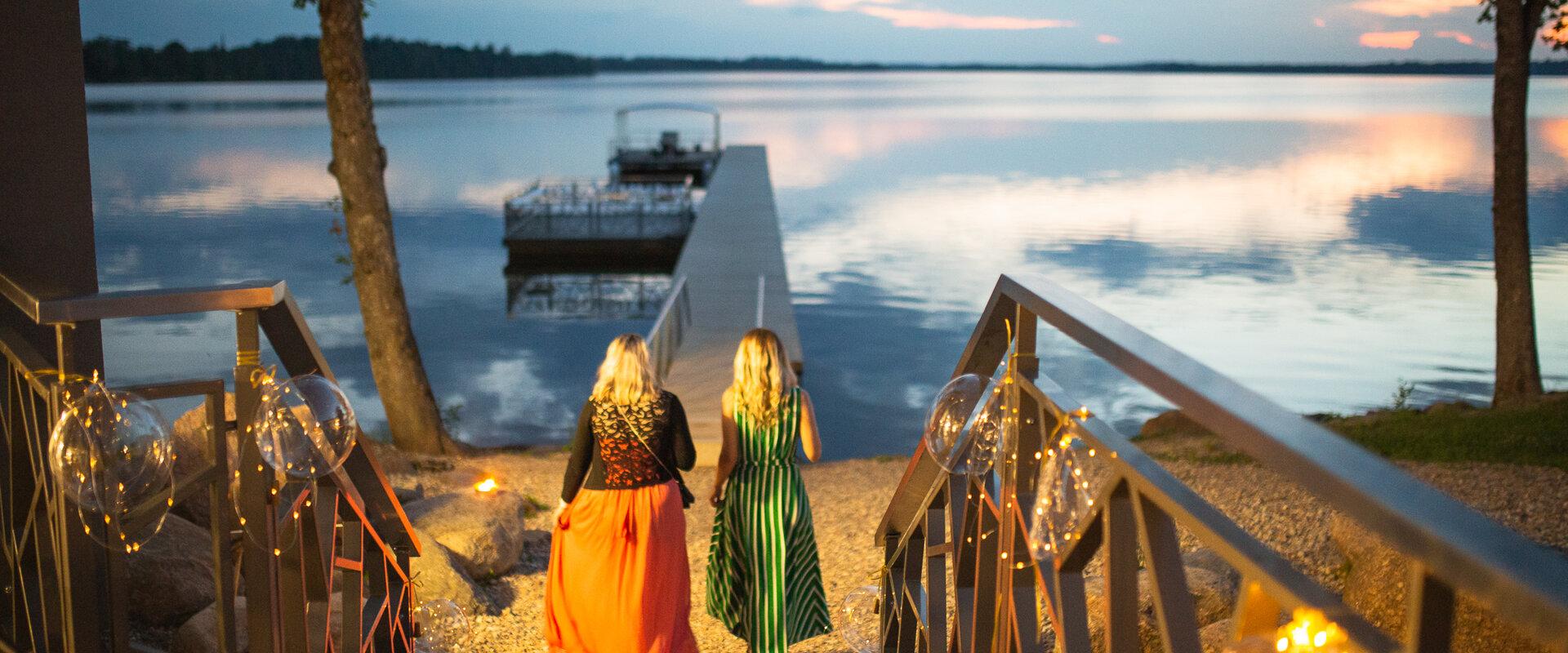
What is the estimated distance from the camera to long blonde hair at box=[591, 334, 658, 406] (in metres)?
4.20

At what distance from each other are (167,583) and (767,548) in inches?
93.1

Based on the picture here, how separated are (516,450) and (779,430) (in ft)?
25.2

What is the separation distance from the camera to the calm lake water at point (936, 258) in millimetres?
18391

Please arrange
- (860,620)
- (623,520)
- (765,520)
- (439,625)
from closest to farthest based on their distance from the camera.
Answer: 1. (623,520)
2. (765,520)
3. (439,625)
4. (860,620)

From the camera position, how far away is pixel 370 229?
9.35m

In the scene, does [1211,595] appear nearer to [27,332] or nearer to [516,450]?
[27,332]

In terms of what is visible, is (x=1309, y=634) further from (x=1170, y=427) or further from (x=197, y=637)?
(x=1170, y=427)

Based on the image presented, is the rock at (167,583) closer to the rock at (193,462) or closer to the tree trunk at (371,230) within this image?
the rock at (193,462)

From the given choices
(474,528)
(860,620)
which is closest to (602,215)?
(474,528)

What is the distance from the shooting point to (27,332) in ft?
11.4

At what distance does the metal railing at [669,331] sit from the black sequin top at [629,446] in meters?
6.25

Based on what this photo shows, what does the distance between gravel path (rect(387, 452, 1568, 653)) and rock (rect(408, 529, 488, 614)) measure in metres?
0.12

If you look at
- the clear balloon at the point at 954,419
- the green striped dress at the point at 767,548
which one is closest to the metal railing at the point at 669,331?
the green striped dress at the point at 767,548

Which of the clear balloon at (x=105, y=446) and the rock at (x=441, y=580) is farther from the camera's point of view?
the rock at (x=441, y=580)
